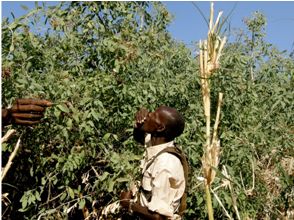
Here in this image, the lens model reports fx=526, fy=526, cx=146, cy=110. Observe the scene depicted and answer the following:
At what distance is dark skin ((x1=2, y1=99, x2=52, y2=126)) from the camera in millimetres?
1577

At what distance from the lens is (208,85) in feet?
4.54

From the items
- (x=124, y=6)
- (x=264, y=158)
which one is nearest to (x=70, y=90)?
(x=124, y=6)

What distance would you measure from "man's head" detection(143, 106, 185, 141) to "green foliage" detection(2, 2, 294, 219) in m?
0.76

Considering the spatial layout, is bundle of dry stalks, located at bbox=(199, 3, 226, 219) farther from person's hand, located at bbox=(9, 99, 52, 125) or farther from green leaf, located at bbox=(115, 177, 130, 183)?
green leaf, located at bbox=(115, 177, 130, 183)

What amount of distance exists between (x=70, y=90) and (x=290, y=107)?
1.70 metres

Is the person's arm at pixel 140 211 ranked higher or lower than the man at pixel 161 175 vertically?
lower

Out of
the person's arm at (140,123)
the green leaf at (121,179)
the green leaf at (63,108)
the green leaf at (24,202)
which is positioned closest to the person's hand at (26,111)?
the person's arm at (140,123)

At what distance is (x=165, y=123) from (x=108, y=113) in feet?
4.03

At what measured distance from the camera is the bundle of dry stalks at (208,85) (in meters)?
1.34

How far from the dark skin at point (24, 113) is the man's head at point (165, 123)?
70cm

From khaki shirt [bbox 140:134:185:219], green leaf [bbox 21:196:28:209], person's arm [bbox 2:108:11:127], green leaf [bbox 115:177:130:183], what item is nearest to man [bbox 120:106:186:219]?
khaki shirt [bbox 140:134:185:219]

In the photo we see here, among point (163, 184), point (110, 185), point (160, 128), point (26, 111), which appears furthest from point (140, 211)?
point (110, 185)

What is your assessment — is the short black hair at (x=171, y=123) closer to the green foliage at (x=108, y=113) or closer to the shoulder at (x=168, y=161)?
the shoulder at (x=168, y=161)

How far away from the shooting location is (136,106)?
3363 millimetres
